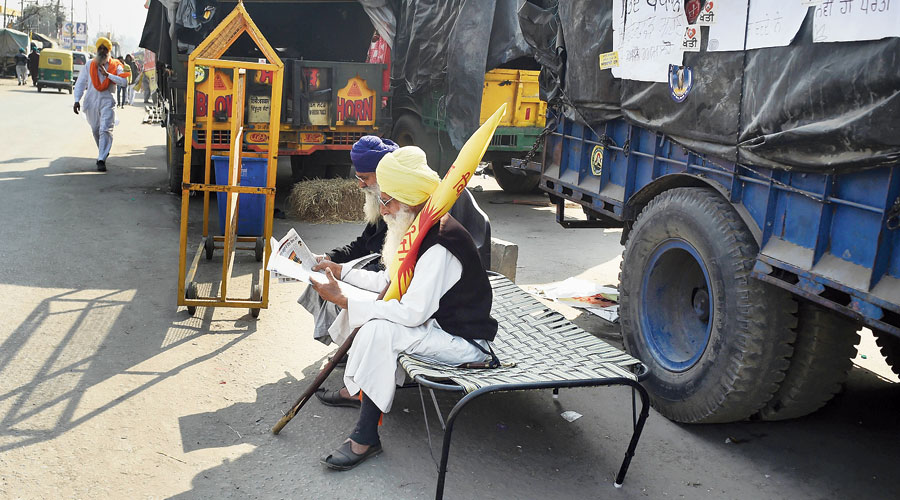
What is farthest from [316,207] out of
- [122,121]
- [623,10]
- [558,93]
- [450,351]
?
[122,121]

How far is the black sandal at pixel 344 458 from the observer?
3.66m

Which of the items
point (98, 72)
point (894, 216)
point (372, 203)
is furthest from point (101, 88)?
point (894, 216)

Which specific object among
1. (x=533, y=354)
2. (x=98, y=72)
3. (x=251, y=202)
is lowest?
(x=533, y=354)

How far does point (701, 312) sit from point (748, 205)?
77 centimetres

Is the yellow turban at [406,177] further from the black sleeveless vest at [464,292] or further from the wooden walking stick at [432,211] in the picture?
the black sleeveless vest at [464,292]

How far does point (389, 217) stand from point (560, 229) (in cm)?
600

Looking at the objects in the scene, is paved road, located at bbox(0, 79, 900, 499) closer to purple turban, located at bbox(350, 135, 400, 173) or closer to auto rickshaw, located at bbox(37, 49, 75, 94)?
purple turban, located at bbox(350, 135, 400, 173)

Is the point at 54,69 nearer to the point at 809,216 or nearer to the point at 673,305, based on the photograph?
the point at 673,305

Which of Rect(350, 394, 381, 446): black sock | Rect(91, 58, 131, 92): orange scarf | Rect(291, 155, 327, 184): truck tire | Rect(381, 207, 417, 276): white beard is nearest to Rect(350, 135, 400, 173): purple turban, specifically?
Rect(381, 207, 417, 276): white beard

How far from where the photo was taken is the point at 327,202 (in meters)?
9.31

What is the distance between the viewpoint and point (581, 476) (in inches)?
149

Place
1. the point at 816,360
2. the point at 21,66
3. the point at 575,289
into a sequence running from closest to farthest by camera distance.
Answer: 1. the point at 816,360
2. the point at 575,289
3. the point at 21,66

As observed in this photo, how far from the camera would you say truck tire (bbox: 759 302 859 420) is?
12.9 feet

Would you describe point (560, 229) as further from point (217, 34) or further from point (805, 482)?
point (805, 482)
